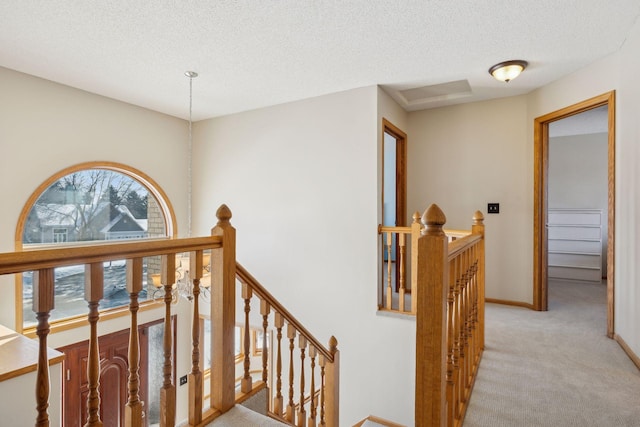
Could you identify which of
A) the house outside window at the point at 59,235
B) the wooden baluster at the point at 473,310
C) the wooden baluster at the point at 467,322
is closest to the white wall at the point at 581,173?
the wooden baluster at the point at 473,310

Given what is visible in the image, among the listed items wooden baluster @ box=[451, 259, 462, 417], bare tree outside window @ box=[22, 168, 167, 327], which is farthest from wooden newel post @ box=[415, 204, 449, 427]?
bare tree outside window @ box=[22, 168, 167, 327]

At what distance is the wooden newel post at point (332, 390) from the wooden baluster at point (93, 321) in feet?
5.18

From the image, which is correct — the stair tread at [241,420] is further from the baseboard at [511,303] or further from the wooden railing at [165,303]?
the baseboard at [511,303]

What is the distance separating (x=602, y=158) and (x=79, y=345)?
7598mm

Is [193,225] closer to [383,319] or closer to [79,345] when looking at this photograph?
[79,345]

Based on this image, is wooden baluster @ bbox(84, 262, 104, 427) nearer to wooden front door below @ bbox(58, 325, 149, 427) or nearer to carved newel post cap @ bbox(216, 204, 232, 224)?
carved newel post cap @ bbox(216, 204, 232, 224)

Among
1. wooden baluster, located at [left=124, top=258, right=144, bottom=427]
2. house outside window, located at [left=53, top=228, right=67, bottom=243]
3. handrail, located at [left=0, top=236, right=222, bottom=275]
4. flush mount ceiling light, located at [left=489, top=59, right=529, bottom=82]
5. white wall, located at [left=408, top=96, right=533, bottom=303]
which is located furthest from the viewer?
white wall, located at [left=408, top=96, right=533, bottom=303]

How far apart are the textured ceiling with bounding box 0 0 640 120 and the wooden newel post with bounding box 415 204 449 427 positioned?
165 centimetres

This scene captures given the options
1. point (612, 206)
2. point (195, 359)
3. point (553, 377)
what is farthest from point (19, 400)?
point (612, 206)

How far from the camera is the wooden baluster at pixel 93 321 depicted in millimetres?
1114

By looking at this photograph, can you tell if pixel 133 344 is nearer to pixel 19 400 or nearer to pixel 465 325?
pixel 19 400

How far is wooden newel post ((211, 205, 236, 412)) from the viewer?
162 centimetres

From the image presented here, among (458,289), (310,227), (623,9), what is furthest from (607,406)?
(310,227)

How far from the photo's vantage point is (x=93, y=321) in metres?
1.11
